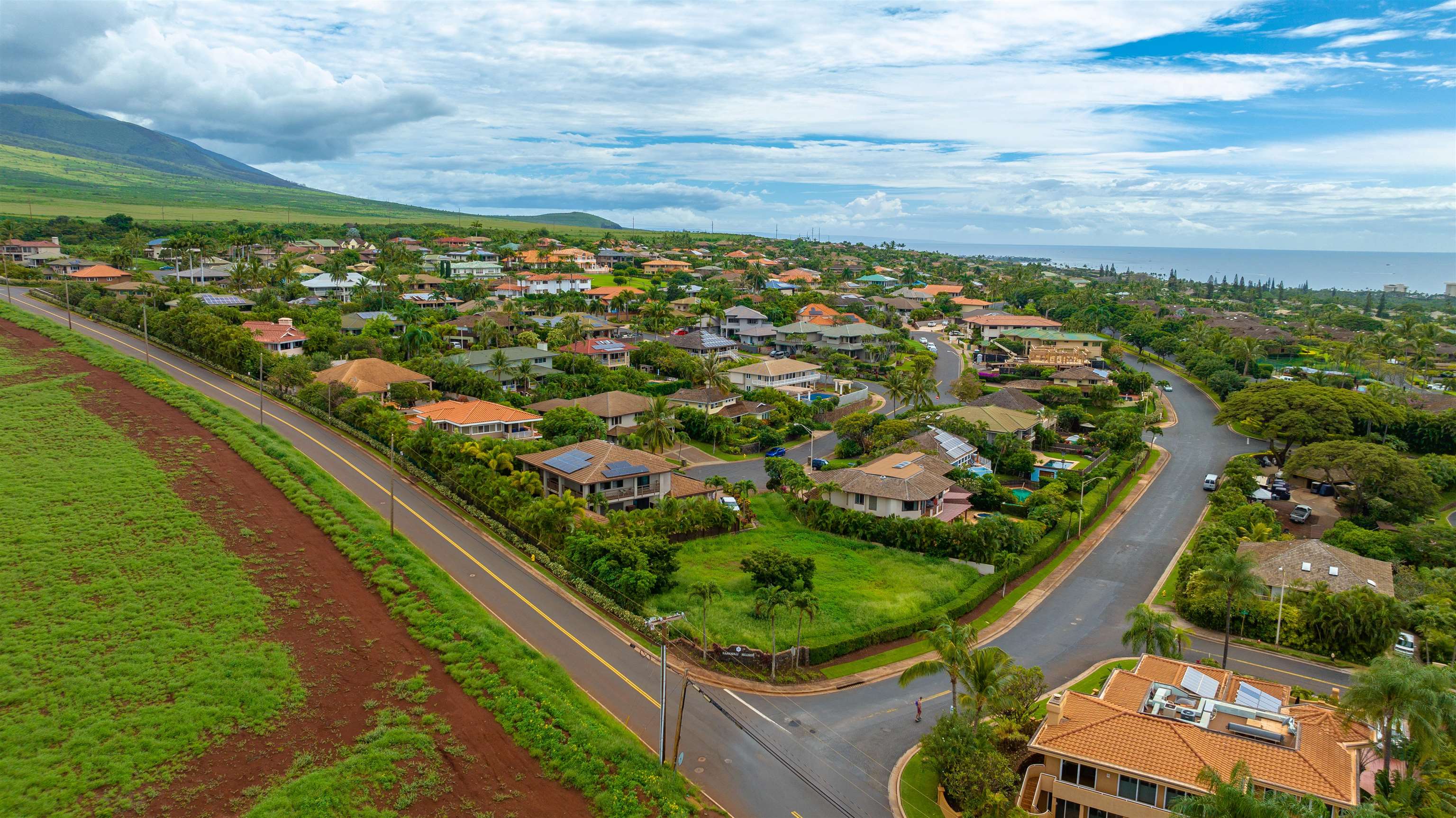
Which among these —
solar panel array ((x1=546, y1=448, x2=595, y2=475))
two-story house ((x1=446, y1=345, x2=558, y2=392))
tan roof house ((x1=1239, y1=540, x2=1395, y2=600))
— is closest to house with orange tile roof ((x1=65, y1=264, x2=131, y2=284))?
two-story house ((x1=446, y1=345, x2=558, y2=392))

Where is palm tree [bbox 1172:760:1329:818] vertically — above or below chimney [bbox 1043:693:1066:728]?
above

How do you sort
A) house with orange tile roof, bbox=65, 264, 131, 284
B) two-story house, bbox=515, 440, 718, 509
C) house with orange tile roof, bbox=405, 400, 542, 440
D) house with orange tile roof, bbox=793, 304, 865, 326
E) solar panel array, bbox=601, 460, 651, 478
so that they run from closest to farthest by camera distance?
solar panel array, bbox=601, 460, 651, 478, two-story house, bbox=515, 440, 718, 509, house with orange tile roof, bbox=405, 400, 542, 440, house with orange tile roof, bbox=65, 264, 131, 284, house with orange tile roof, bbox=793, 304, 865, 326

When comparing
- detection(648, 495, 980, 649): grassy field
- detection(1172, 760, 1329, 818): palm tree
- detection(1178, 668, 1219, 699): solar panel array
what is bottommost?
detection(648, 495, 980, 649): grassy field

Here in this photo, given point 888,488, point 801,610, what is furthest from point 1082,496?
point 801,610

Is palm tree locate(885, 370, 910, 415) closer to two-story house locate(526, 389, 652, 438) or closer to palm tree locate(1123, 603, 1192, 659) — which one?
two-story house locate(526, 389, 652, 438)

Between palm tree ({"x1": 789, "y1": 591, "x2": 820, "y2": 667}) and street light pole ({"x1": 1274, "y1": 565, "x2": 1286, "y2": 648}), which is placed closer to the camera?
palm tree ({"x1": 789, "y1": 591, "x2": 820, "y2": 667})

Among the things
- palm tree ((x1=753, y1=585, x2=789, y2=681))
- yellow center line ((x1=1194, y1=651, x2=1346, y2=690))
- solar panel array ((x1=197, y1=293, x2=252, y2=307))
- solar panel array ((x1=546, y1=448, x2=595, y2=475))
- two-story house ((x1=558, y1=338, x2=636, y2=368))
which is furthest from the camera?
solar panel array ((x1=197, y1=293, x2=252, y2=307))

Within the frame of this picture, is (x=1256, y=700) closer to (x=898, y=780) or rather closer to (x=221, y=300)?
(x=898, y=780)
